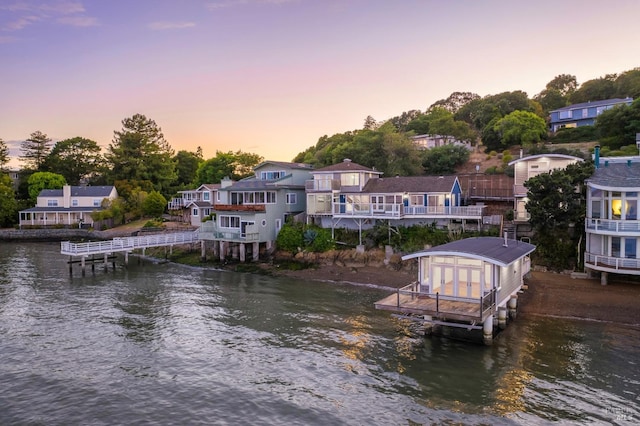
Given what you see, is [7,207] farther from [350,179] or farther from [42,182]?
[350,179]

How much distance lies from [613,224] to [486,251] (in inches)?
433

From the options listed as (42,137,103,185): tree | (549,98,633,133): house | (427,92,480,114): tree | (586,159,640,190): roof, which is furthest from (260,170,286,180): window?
(427,92,480,114): tree

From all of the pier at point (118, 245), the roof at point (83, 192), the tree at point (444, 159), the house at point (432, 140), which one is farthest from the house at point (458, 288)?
the roof at point (83, 192)

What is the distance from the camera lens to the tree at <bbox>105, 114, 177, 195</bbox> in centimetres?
7962

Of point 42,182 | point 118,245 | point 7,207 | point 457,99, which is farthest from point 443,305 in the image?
point 457,99

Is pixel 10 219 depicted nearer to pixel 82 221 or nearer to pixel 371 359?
pixel 82 221

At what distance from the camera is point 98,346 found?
2036 centimetres

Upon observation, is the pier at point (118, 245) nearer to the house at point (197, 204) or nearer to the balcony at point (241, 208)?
the balcony at point (241, 208)

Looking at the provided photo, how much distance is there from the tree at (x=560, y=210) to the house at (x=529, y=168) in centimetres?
396

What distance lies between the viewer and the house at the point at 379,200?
1444 inches

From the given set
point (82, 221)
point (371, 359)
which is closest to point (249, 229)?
point (371, 359)

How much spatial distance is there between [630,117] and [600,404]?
1957 inches

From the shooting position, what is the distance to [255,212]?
40.7 metres

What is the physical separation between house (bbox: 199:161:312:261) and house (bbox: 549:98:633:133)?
47.7 meters
